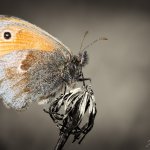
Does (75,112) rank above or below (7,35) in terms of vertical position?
below

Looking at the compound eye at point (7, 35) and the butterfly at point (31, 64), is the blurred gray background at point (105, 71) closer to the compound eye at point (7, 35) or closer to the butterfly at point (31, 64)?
the butterfly at point (31, 64)

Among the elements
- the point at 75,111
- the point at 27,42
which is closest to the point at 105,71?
the point at 27,42

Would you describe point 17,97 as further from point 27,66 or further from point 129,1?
point 129,1

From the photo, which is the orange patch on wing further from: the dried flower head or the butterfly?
the dried flower head

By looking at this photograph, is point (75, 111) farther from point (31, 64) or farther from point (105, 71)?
point (105, 71)

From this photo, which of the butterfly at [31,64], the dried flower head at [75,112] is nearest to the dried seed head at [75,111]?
the dried flower head at [75,112]

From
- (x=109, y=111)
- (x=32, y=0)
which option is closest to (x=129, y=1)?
(x=32, y=0)

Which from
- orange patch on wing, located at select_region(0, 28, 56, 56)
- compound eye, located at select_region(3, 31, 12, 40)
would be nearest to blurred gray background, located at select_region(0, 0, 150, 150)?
orange patch on wing, located at select_region(0, 28, 56, 56)

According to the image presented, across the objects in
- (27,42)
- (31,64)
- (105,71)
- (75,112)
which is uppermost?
(27,42)
